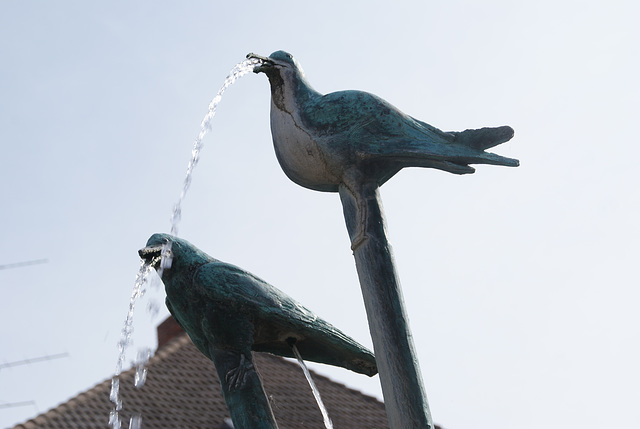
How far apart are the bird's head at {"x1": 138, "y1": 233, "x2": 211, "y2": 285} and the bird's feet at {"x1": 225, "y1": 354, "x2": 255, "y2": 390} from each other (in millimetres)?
421

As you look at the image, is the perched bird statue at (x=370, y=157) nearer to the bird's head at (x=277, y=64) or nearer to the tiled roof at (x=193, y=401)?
the bird's head at (x=277, y=64)

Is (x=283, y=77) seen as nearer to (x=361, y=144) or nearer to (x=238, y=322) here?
(x=361, y=144)

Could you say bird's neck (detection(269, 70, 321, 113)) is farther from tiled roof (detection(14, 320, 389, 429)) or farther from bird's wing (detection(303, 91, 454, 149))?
tiled roof (detection(14, 320, 389, 429))

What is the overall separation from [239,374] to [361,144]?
1.01 m

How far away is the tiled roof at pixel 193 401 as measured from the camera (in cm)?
1416

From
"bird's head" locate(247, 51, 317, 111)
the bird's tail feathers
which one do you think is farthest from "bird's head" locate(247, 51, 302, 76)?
the bird's tail feathers

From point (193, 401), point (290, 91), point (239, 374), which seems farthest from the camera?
point (193, 401)

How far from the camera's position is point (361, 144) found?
16.3 feet

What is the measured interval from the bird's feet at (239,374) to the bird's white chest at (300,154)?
759 millimetres

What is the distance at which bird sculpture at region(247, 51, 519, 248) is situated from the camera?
4965 mm

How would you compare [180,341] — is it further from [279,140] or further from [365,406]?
[279,140]

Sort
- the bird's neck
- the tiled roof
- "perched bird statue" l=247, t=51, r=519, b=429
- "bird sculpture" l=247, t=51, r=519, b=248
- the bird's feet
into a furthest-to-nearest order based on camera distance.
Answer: the tiled roof → the bird's neck → "bird sculpture" l=247, t=51, r=519, b=248 → the bird's feet → "perched bird statue" l=247, t=51, r=519, b=429

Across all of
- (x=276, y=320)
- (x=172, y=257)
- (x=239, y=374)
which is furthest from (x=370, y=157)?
(x=239, y=374)

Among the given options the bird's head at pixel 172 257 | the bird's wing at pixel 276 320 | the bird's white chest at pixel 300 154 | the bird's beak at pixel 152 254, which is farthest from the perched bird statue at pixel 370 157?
the bird's beak at pixel 152 254
